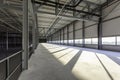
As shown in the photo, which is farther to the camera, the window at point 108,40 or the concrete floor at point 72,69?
the window at point 108,40

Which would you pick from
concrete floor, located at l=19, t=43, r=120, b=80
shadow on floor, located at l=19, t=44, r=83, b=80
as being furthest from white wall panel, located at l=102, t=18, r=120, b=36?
shadow on floor, located at l=19, t=44, r=83, b=80

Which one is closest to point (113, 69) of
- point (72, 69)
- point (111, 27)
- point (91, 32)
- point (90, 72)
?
point (90, 72)

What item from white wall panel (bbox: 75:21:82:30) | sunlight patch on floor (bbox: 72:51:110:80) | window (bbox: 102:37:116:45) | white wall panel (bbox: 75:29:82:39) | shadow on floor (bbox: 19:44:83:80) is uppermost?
white wall panel (bbox: 75:21:82:30)

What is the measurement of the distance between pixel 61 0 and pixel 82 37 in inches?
272

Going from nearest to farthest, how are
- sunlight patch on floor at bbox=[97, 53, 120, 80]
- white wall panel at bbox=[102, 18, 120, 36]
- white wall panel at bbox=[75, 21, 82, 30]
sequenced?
sunlight patch on floor at bbox=[97, 53, 120, 80], white wall panel at bbox=[102, 18, 120, 36], white wall panel at bbox=[75, 21, 82, 30]

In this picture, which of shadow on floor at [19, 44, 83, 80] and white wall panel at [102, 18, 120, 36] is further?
white wall panel at [102, 18, 120, 36]

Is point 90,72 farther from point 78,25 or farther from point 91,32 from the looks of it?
point 78,25

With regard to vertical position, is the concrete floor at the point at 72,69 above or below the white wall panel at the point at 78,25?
below

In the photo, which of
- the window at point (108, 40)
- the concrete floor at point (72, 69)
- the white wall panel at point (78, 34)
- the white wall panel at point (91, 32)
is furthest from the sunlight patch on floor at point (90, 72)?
the white wall panel at point (78, 34)

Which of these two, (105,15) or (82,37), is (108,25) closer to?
(105,15)

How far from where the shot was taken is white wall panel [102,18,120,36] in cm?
842

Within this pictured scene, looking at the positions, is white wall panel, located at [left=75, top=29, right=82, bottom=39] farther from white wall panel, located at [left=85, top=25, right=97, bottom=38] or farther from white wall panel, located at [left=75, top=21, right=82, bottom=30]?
white wall panel, located at [left=85, top=25, right=97, bottom=38]

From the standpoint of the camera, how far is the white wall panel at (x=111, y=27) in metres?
8.42

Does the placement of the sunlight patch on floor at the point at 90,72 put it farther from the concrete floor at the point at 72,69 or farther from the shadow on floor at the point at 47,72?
the shadow on floor at the point at 47,72
